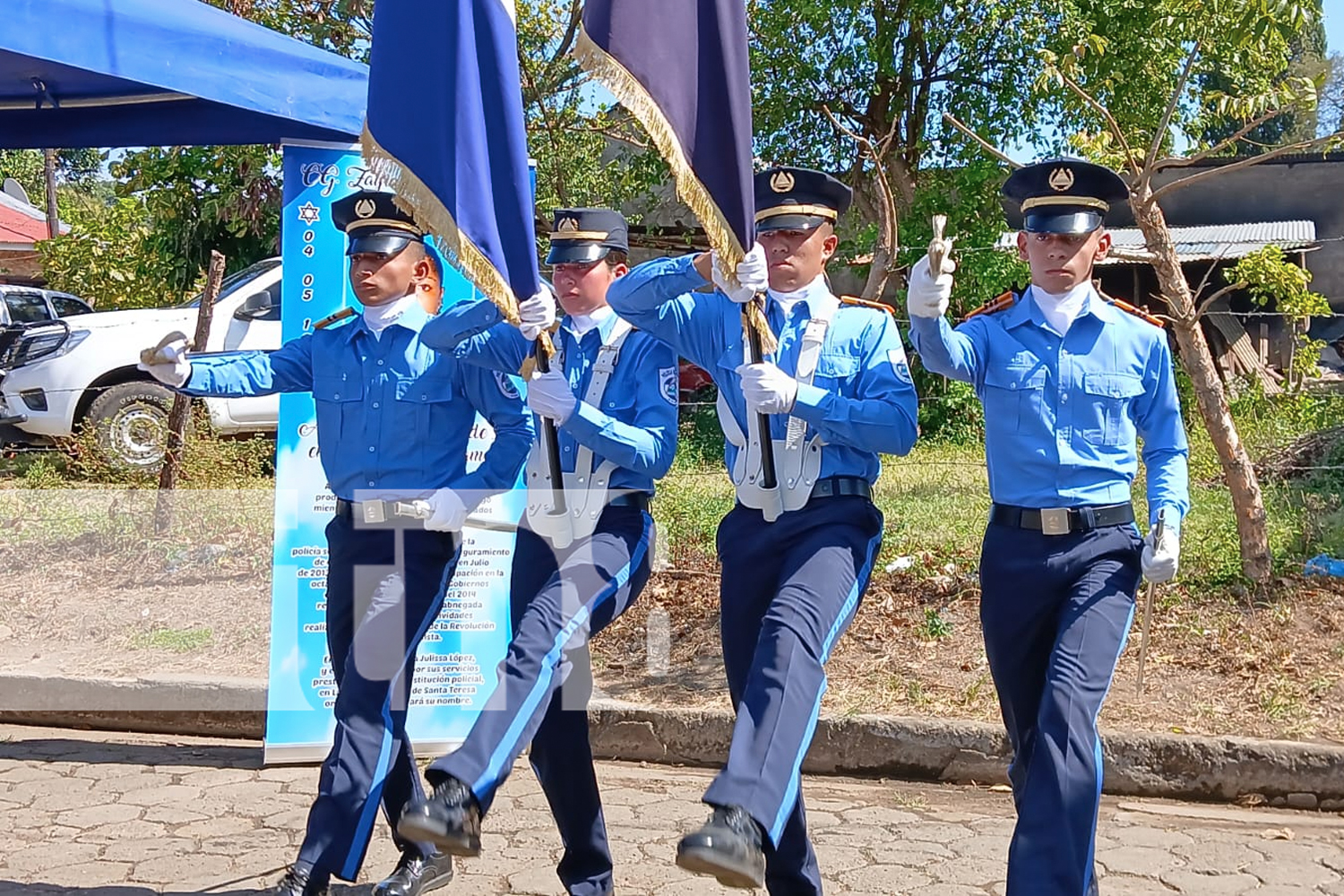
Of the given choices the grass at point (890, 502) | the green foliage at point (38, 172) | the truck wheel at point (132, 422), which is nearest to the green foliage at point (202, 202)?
the truck wheel at point (132, 422)

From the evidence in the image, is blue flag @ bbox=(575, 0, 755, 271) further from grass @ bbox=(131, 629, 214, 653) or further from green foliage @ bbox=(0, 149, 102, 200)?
green foliage @ bbox=(0, 149, 102, 200)

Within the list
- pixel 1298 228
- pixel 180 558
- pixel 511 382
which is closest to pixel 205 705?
pixel 180 558

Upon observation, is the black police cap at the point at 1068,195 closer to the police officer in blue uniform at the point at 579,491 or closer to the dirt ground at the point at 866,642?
the police officer in blue uniform at the point at 579,491

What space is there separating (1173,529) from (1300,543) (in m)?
3.75

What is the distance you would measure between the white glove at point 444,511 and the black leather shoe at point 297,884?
1.12 meters

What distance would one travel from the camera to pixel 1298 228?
59.3 feet

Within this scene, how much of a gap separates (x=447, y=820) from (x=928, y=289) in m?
1.87

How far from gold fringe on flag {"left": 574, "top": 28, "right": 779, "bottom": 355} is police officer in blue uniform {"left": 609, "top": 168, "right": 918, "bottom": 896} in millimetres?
59

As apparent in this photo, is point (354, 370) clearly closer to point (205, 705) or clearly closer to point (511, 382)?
point (511, 382)

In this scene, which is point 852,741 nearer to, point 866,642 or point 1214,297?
point 866,642

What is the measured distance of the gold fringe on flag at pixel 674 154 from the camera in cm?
386

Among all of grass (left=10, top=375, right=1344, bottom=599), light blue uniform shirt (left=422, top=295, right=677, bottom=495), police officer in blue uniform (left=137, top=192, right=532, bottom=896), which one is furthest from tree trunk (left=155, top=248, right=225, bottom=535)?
light blue uniform shirt (left=422, top=295, right=677, bottom=495)

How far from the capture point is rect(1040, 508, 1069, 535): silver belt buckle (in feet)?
13.2

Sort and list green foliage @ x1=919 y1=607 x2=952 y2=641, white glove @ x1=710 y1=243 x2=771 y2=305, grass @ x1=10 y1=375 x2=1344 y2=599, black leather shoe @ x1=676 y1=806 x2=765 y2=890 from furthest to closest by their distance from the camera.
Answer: grass @ x1=10 y1=375 x2=1344 y2=599
green foliage @ x1=919 y1=607 x2=952 y2=641
white glove @ x1=710 y1=243 x2=771 y2=305
black leather shoe @ x1=676 y1=806 x2=765 y2=890
